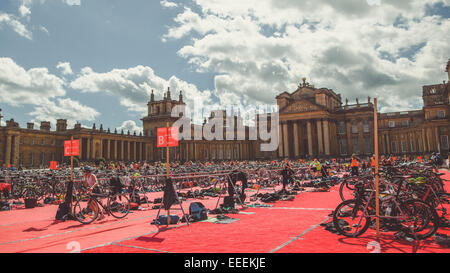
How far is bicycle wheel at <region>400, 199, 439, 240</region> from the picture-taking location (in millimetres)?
5531

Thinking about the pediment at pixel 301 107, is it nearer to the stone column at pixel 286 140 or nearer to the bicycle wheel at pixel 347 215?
the stone column at pixel 286 140

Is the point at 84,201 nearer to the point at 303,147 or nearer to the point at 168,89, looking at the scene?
the point at 303,147

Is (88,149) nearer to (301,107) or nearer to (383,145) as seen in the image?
(301,107)

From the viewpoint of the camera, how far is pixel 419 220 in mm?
5711

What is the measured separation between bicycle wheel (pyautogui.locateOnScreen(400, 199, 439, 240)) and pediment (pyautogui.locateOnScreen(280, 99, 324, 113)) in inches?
2121

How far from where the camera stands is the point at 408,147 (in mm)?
55156

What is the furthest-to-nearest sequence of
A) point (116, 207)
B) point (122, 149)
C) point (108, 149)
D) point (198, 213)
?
1. point (122, 149)
2. point (108, 149)
3. point (116, 207)
4. point (198, 213)

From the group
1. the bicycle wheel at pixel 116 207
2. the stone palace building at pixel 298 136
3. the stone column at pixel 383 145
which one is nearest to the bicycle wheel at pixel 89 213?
the bicycle wheel at pixel 116 207

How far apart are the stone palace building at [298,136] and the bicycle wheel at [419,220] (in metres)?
48.4

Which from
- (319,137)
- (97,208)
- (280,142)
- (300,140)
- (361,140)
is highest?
(319,137)

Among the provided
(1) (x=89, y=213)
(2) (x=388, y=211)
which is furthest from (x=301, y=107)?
(2) (x=388, y=211)

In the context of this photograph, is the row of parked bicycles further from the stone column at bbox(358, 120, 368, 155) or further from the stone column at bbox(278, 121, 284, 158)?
the stone column at bbox(278, 121, 284, 158)

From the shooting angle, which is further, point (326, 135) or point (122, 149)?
point (122, 149)

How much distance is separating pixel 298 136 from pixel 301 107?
19.5 ft
